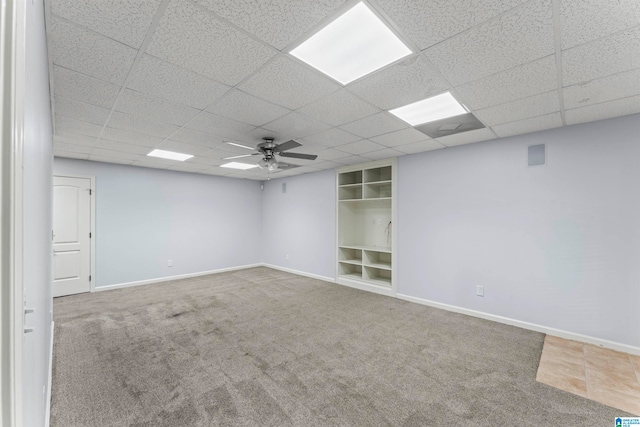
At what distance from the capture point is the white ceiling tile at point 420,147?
4.02 metres

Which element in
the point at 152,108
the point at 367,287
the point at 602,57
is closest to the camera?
the point at 602,57

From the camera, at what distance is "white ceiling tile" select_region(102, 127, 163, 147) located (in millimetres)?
3462

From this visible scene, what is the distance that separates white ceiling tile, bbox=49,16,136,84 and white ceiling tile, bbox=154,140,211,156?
1.87 meters

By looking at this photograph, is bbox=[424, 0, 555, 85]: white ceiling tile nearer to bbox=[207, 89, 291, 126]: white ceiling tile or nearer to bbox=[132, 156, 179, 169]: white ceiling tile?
bbox=[207, 89, 291, 126]: white ceiling tile

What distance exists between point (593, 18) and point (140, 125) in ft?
13.2

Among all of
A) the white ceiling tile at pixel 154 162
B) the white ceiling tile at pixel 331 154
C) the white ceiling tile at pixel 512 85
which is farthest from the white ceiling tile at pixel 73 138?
the white ceiling tile at pixel 512 85

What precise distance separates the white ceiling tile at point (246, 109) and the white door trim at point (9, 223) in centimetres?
203

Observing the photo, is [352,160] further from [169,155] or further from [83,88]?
[83,88]

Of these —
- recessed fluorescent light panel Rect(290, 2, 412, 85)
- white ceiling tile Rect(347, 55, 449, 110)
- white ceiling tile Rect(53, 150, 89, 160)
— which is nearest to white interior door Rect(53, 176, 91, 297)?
white ceiling tile Rect(53, 150, 89, 160)

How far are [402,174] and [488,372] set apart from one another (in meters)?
3.13

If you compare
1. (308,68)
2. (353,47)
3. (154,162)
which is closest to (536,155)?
(353,47)

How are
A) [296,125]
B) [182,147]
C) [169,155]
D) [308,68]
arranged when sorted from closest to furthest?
[308,68]
[296,125]
[182,147]
[169,155]

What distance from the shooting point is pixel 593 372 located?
8.39ft

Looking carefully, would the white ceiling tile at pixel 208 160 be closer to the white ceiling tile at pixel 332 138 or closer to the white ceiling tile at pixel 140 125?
the white ceiling tile at pixel 140 125
